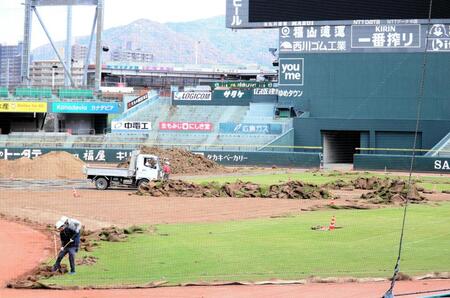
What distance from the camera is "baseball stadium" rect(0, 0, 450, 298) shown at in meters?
18.1

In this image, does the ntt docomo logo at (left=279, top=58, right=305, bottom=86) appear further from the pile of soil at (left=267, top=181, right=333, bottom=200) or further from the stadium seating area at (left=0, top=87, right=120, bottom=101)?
the pile of soil at (left=267, top=181, right=333, bottom=200)

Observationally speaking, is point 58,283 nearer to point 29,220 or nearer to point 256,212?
point 29,220

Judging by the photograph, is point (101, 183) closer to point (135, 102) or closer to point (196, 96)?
point (196, 96)

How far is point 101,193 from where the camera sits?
41406 millimetres

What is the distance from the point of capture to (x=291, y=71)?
2714 inches

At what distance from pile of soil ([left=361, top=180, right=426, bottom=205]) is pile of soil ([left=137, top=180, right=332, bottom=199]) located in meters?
2.48

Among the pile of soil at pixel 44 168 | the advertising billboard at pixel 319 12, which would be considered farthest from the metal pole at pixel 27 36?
the pile of soil at pixel 44 168

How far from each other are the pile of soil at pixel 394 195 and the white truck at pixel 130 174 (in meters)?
12.5

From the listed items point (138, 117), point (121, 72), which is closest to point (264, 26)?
point (138, 117)

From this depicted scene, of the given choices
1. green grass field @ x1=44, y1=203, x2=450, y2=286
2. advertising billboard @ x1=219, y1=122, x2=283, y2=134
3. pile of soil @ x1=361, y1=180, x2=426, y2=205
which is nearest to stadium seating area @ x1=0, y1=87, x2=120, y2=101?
advertising billboard @ x1=219, y1=122, x2=283, y2=134

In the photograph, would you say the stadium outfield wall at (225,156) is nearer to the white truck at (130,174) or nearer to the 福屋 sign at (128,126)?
the 福屋 sign at (128,126)

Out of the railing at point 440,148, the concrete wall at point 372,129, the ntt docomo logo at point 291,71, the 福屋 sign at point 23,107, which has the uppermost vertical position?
the ntt docomo logo at point 291,71

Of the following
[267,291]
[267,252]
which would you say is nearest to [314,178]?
[267,252]

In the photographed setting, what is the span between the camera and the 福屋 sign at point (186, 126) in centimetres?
7444
